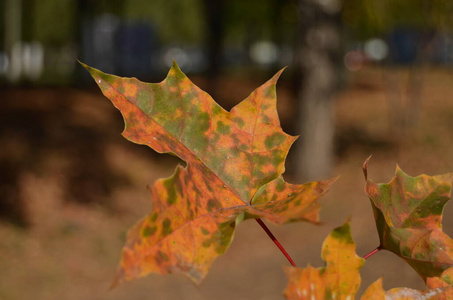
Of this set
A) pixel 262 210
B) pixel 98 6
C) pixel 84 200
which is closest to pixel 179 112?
pixel 262 210

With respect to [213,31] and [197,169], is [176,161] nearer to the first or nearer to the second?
[213,31]

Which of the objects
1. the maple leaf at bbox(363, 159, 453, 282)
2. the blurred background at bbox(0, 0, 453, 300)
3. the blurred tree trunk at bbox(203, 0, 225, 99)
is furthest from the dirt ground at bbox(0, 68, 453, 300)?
the maple leaf at bbox(363, 159, 453, 282)

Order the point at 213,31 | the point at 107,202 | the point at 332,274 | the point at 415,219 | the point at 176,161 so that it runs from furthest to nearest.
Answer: the point at 213,31 < the point at 176,161 < the point at 107,202 < the point at 415,219 < the point at 332,274

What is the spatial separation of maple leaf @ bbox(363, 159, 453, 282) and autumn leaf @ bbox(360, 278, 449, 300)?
0.04m

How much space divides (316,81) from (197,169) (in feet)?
32.3

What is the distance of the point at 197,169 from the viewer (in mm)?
780

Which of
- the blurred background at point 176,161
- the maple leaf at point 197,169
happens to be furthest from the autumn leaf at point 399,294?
the blurred background at point 176,161

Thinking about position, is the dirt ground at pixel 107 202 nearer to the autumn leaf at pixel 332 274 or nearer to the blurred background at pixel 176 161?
the blurred background at pixel 176 161

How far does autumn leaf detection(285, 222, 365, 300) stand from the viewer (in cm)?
68

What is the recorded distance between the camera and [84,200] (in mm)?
9625

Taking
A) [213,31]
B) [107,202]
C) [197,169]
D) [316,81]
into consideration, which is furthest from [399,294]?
Answer: [213,31]

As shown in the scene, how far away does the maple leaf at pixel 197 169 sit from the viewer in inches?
28.1

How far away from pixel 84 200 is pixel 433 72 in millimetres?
19360

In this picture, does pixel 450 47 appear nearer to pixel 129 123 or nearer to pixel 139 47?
pixel 139 47
